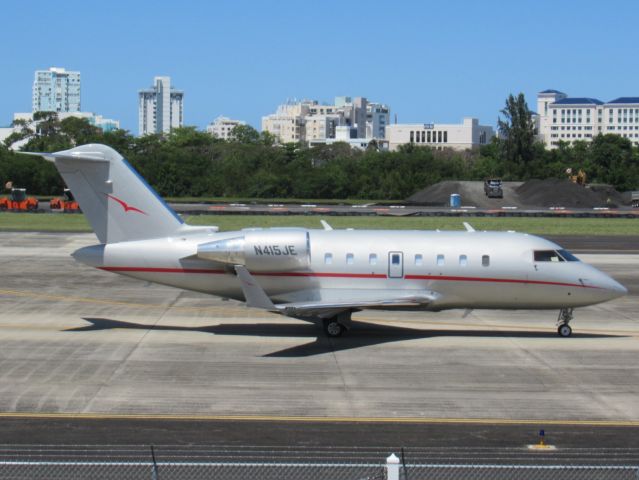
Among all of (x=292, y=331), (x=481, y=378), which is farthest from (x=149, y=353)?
(x=481, y=378)

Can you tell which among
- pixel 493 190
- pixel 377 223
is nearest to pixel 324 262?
pixel 377 223

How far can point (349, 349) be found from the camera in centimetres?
2447

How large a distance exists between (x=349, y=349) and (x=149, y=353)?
Answer: 17.1 feet

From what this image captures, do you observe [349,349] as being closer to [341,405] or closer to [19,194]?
[341,405]

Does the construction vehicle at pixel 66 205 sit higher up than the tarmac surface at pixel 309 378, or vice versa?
the construction vehicle at pixel 66 205

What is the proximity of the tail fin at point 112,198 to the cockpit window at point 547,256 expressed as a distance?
10581 mm

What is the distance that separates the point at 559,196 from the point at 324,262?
258 ft

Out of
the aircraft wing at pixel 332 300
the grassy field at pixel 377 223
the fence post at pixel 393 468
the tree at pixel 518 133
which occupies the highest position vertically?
the tree at pixel 518 133

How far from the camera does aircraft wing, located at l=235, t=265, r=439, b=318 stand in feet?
76.9

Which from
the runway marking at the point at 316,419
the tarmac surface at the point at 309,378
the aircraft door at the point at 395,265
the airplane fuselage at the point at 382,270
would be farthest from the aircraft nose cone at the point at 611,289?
the runway marking at the point at 316,419

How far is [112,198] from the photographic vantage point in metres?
26.5

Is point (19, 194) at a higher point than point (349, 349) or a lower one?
higher

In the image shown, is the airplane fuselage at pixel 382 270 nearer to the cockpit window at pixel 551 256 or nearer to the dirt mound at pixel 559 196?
the cockpit window at pixel 551 256

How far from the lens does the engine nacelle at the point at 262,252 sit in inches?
1010
